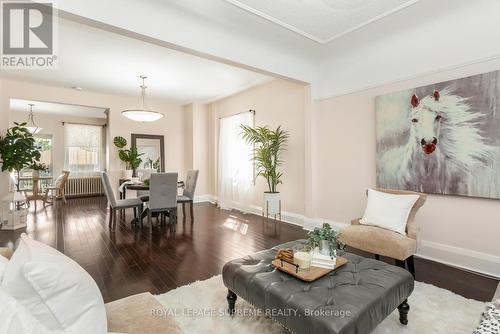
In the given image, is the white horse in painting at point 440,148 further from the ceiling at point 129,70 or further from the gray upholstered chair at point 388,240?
the ceiling at point 129,70

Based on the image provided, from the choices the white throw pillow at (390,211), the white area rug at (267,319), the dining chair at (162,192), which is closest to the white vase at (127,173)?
the dining chair at (162,192)

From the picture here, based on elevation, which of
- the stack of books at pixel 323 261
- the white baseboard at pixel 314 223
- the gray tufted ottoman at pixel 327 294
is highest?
the stack of books at pixel 323 261

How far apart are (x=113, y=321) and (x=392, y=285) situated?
162cm

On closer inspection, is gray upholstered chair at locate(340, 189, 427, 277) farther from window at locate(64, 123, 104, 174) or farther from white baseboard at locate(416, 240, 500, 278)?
window at locate(64, 123, 104, 174)

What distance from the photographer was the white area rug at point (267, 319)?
5.80ft

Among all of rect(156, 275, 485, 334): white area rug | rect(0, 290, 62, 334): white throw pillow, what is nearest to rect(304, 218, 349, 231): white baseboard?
rect(156, 275, 485, 334): white area rug

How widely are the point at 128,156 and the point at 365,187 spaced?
5.70 meters

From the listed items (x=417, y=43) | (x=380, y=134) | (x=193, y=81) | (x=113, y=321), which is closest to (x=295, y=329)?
(x=113, y=321)

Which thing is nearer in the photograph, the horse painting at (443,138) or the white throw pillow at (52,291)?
the white throw pillow at (52,291)

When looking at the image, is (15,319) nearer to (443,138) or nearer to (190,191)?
(443,138)

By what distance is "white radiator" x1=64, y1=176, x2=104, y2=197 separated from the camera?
8.51m

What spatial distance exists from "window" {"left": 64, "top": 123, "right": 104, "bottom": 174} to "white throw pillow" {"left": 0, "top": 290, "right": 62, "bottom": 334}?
9567mm

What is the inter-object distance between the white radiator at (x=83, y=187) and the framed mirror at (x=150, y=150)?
3.31 m

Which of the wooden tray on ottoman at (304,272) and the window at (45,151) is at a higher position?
the window at (45,151)
